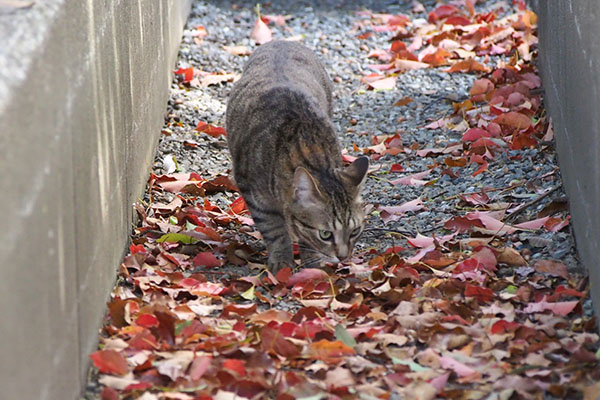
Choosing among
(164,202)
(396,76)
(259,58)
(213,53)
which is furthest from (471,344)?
(213,53)

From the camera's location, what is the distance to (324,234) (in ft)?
16.9

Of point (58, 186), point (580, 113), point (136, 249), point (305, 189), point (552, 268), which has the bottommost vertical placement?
point (136, 249)

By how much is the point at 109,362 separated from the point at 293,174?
6.28 feet

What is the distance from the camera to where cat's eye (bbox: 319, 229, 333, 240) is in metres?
5.12

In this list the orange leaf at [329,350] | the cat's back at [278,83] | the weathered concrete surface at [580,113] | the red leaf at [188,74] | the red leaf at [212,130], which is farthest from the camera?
the red leaf at [188,74]

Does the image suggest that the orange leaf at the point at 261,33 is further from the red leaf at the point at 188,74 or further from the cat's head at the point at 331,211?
the cat's head at the point at 331,211

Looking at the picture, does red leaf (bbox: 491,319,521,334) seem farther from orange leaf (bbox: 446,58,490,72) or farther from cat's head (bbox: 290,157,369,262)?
orange leaf (bbox: 446,58,490,72)

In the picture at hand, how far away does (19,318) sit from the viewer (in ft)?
8.40

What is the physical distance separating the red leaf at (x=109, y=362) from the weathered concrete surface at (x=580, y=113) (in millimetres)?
2035

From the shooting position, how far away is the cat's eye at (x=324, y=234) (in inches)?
202

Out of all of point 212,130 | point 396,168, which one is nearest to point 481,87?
point 396,168

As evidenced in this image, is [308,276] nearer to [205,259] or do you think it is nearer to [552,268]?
[205,259]

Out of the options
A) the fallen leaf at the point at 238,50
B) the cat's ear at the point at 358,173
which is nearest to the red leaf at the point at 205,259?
the cat's ear at the point at 358,173

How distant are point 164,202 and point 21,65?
336 cm
